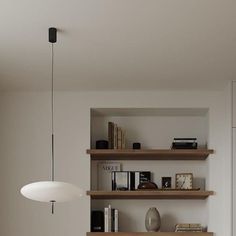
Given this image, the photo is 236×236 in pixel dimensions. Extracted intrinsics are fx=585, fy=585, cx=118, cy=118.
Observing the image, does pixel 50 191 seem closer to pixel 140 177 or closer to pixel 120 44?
pixel 120 44

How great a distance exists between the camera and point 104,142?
585cm

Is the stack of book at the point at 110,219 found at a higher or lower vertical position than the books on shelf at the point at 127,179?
lower

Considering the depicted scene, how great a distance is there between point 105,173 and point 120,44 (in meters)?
2.20

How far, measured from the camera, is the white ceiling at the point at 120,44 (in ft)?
11.3

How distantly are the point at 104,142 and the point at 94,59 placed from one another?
1443 mm

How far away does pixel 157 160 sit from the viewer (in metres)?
6.07

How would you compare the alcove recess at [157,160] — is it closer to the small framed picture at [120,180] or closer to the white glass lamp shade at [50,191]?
the small framed picture at [120,180]

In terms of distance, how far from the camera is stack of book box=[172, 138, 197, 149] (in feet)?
19.1

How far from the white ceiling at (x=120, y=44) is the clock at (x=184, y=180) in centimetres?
94

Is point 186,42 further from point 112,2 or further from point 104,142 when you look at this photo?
point 104,142

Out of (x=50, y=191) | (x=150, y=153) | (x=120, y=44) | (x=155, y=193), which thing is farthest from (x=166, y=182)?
(x=50, y=191)

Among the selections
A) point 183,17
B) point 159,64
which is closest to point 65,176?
point 159,64

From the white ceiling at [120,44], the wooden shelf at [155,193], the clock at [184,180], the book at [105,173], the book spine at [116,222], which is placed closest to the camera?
the white ceiling at [120,44]

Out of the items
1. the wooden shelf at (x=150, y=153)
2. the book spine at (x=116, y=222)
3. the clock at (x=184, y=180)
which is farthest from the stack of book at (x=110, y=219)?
the clock at (x=184, y=180)
